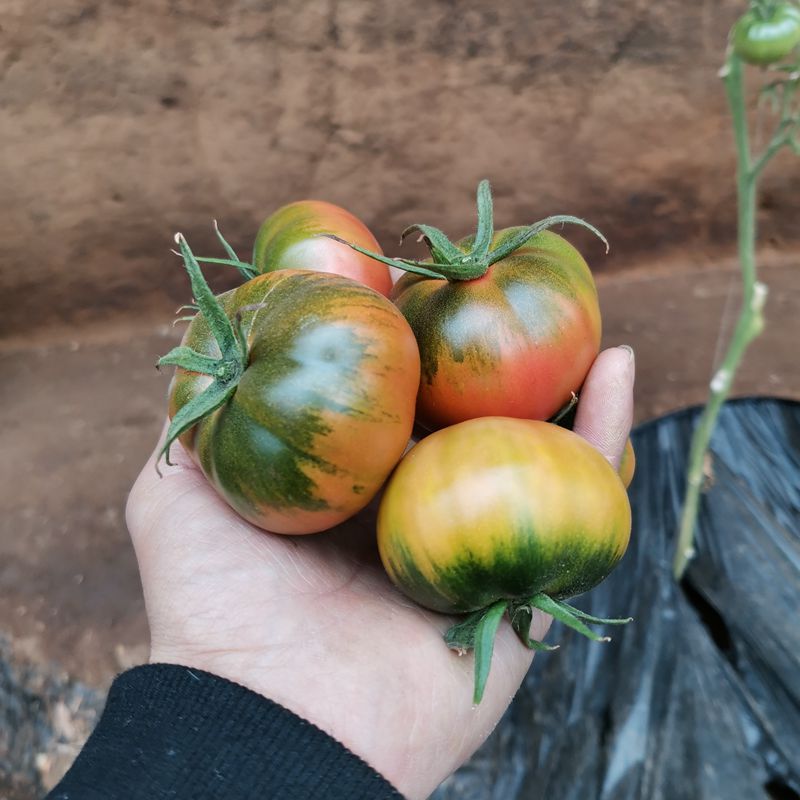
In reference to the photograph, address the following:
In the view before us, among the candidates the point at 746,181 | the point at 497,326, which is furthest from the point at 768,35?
the point at 497,326

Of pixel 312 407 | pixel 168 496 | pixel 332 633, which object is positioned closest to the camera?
pixel 312 407

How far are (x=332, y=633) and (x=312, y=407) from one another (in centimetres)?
30

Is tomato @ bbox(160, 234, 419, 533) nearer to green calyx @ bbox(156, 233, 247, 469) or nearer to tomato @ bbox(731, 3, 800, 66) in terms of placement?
green calyx @ bbox(156, 233, 247, 469)

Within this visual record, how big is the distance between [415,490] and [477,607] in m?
0.14

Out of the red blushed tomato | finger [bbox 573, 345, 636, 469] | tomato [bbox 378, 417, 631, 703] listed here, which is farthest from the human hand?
the red blushed tomato

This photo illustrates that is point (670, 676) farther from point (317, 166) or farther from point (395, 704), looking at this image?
point (317, 166)

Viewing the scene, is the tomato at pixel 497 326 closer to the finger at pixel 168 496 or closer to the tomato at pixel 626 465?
the tomato at pixel 626 465

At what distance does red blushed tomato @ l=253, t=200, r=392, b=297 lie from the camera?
3.38 ft

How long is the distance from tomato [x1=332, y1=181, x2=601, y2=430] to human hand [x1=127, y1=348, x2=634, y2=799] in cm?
8

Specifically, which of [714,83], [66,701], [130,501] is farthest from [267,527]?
[714,83]

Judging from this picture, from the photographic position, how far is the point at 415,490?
800 mm

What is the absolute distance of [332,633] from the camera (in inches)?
36.0

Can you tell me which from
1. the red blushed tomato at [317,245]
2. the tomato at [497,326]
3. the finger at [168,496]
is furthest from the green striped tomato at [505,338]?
the finger at [168,496]

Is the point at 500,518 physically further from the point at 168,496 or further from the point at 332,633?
the point at 168,496
